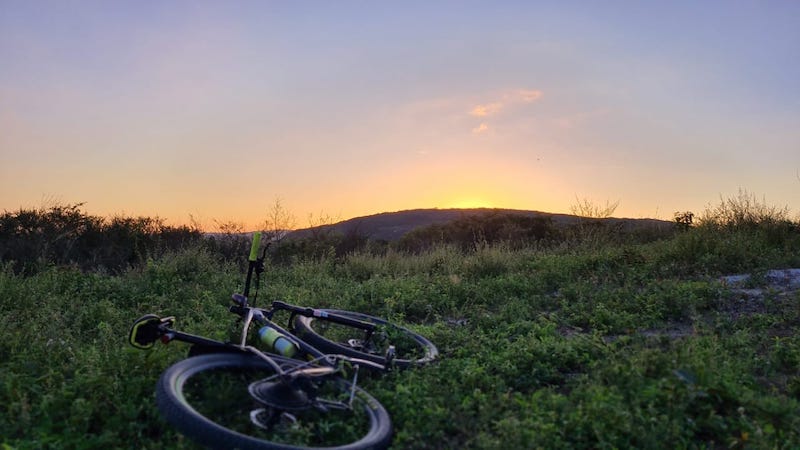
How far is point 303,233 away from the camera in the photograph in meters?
19.5

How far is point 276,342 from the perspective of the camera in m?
4.91

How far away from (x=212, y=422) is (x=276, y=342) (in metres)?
1.42

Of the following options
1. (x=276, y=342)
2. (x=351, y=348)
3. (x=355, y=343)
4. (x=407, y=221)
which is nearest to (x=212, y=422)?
(x=276, y=342)

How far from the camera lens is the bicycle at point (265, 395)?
3.62 metres

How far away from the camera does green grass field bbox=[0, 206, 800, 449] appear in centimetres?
397

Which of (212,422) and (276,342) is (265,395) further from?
(276,342)

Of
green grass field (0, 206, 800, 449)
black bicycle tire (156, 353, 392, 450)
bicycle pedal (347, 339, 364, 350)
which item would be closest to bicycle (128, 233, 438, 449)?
black bicycle tire (156, 353, 392, 450)

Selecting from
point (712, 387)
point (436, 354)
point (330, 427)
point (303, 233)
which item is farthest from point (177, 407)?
point (303, 233)

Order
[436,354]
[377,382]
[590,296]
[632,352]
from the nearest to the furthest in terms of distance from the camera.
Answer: [377,382], [632,352], [436,354], [590,296]

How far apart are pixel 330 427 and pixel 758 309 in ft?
19.1

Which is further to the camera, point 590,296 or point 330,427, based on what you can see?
point 590,296

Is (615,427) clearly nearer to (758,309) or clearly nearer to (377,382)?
(377,382)

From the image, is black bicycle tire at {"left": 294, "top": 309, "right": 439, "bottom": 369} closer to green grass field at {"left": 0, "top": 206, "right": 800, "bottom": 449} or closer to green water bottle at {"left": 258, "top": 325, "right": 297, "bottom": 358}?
green grass field at {"left": 0, "top": 206, "right": 800, "bottom": 449}

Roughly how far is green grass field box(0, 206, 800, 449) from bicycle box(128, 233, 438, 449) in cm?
28
